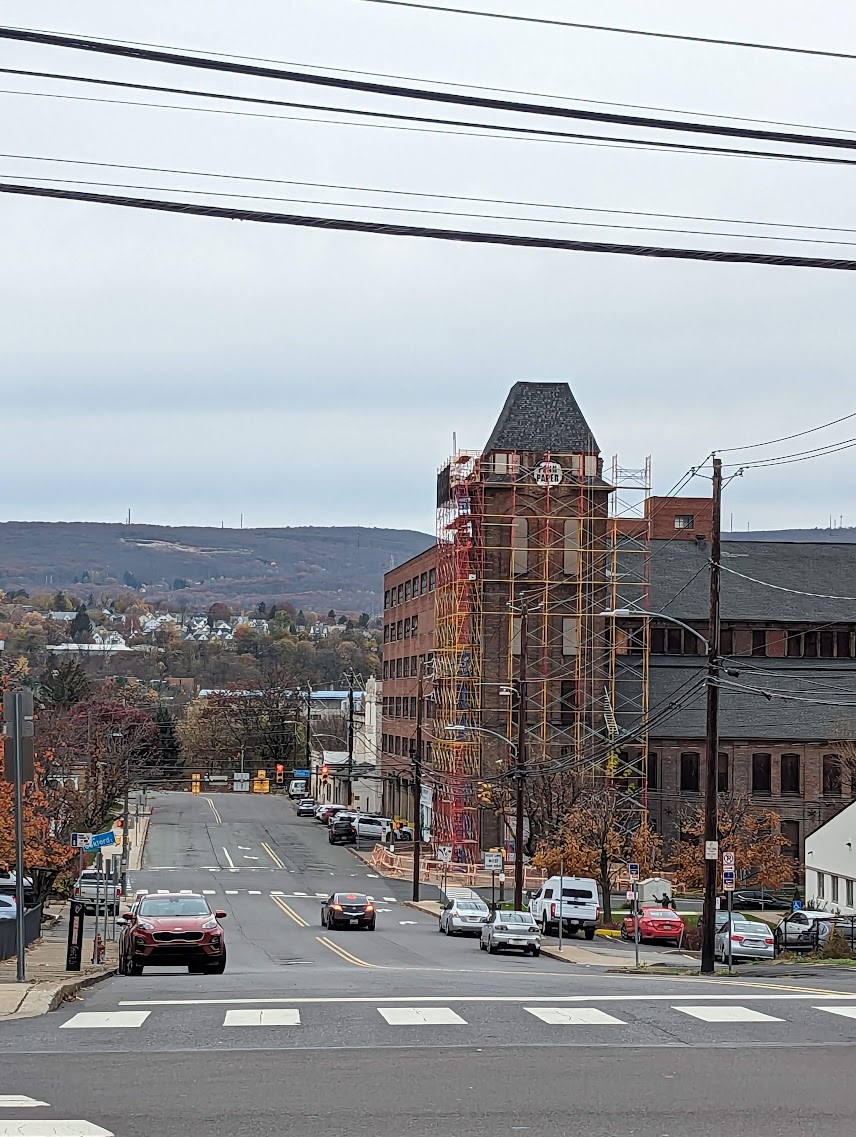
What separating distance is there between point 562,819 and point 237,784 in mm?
79464

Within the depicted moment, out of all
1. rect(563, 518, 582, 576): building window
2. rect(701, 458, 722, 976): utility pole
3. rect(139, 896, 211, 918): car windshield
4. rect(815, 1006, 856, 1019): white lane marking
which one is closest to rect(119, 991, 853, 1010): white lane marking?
rect(815, 1006, 856, 1019): white lane marking

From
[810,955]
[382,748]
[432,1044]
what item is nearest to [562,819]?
[810,955]

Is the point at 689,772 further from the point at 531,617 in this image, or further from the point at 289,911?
the point at 289,911

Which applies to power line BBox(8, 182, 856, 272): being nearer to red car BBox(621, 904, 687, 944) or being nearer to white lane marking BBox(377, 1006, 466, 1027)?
white lane marking BBox(377, 1006, 466, 1027)

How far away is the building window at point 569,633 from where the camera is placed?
260 feet

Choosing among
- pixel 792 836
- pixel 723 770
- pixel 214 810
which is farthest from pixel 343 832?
pixel 792 836

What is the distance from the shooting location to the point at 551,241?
45.3 ft

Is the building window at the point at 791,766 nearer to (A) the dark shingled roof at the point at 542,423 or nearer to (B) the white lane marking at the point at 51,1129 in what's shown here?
(A) the dark shingled roof at the point at 542,423

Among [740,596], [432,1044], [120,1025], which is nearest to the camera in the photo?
[432,1044]

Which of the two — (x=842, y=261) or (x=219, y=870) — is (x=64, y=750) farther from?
(x=842, y=261)

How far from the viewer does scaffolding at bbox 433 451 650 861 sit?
254ft

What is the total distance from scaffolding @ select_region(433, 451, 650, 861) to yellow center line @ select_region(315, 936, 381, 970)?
34.8 m

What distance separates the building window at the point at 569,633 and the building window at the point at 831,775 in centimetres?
1421

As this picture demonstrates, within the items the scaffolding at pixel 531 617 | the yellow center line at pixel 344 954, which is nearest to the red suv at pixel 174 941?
the yellow center line at pixel 344 954
